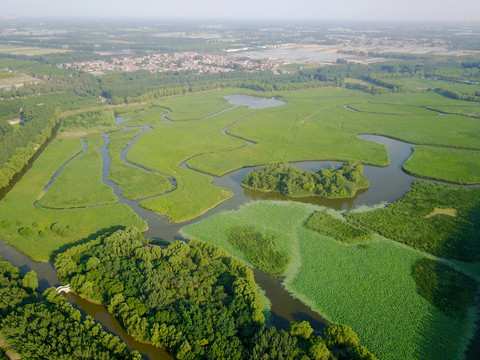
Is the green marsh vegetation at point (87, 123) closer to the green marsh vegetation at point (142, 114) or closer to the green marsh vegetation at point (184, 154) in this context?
the green marsh vegetation at point (142, 114)

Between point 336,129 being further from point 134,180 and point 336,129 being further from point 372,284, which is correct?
point 372,284

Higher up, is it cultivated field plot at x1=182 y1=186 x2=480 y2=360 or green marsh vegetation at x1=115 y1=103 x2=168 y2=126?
green marsh vegetation at x1=115 y1=103 x2=168 y2=126

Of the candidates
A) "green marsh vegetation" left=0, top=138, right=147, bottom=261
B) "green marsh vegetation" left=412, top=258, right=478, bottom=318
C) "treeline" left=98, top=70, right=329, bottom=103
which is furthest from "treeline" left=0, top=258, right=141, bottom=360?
"treeline" left=98, top=70, right=329, bottom=103

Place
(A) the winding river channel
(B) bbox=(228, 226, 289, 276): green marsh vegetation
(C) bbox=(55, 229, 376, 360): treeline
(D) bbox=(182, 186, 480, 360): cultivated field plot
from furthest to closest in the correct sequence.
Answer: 1. (B) bbox=(228, 226, 289, 276): green marsh vegetation
2. (A) the winding river channel
3. (D) bbox=(182, 186, 480, 360): cultivated field plot
4. (C) bbox=(55, 229, 376, 360): treeline

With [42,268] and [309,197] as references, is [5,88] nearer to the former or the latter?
[42,268]

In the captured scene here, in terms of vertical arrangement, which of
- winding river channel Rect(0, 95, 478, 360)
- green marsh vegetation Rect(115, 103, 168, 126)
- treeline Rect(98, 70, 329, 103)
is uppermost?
treeline Rect(98, 70, 329, 103)

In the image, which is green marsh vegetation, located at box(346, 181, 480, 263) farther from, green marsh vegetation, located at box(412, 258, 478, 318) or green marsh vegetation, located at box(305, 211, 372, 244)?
green marsh vegetation, located at box(412, 258, 478, 318)

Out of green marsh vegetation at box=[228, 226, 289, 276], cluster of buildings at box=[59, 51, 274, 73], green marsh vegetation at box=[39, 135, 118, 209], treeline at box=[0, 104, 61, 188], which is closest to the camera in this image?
green marsh vegetation at box=[228, 226, 289, 276]
